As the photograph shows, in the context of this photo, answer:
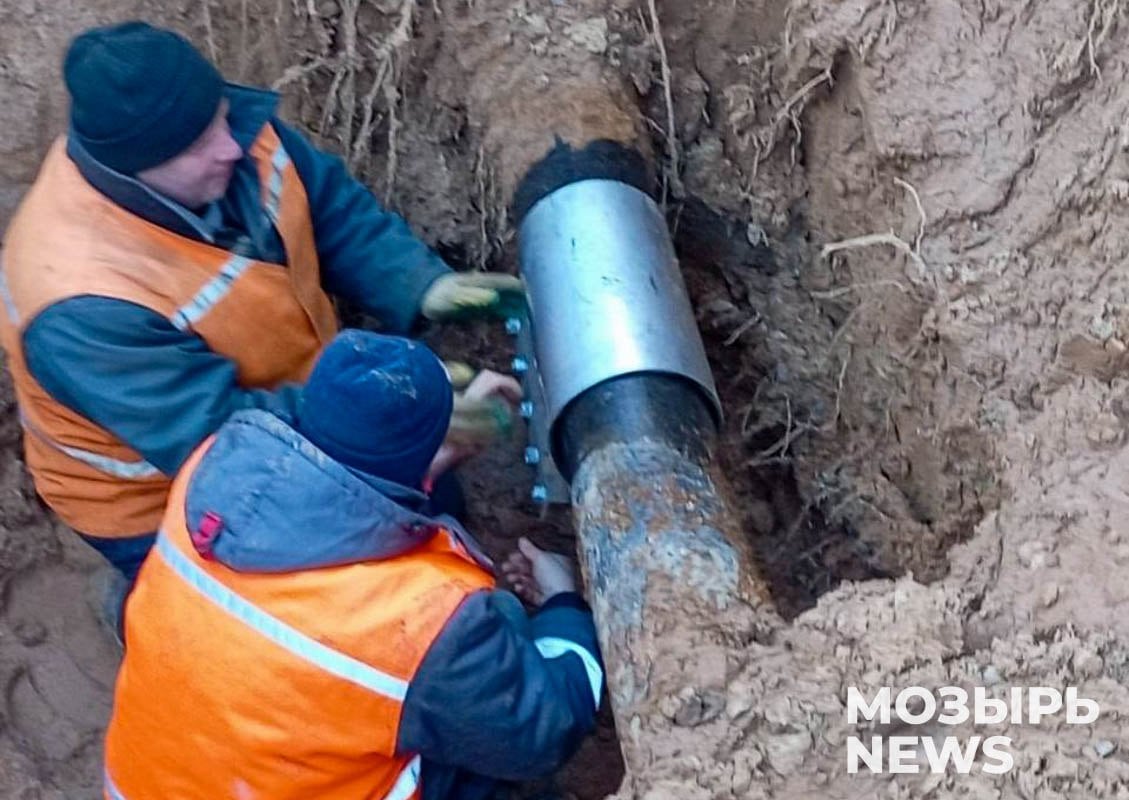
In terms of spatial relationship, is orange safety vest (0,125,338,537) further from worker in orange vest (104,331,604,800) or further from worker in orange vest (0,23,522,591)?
worker in orange vest (104,331,604,800)

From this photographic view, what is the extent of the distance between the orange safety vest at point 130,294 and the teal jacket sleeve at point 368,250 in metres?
0.07

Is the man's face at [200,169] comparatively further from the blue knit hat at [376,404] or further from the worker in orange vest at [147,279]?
the blue knit hat at [376,404]

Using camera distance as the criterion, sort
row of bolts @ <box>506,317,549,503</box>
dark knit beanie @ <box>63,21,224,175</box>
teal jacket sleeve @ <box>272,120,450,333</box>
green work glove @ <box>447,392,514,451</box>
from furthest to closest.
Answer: teal jacket sleeve @ <box>272,120,450,333</box>, row of bolts @ <box>506,317,549,503</box>, green work glove @ <box>447,392,514,451</box>, dark knit beanie @ <box>63,21,224,175</box>

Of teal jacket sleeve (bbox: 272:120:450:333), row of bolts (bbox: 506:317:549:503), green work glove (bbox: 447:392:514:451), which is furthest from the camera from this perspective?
teal jacket sleeve (bbox: 272:120:450:333)

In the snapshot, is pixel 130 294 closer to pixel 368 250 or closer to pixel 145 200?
pixel 145 200

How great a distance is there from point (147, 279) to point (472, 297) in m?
0.61

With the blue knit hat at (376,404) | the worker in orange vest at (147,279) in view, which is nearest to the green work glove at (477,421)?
the worker in orange vest at (147,279)

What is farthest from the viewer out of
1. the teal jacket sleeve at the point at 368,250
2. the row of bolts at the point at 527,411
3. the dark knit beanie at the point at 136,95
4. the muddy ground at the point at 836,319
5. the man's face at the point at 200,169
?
the teal jacket sleeve at the point at 368,250

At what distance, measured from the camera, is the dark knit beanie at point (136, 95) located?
1.94 metres

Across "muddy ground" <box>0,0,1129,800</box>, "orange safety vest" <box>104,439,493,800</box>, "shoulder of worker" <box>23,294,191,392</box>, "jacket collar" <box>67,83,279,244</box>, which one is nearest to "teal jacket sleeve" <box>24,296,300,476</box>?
"shoulder of worker" <box>23,294,191,392</box>

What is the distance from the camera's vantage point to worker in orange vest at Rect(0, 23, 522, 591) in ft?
6.55

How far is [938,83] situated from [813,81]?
262 mm

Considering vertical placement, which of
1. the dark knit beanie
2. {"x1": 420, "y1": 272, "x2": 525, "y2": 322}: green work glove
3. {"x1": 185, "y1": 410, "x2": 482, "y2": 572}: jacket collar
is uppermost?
the dark knit beanie

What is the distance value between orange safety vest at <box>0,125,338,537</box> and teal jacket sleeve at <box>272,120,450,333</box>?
0.23 feet
